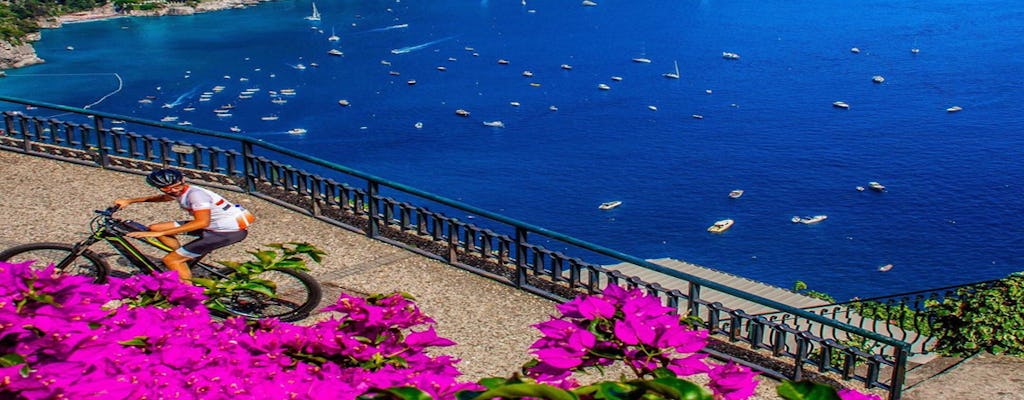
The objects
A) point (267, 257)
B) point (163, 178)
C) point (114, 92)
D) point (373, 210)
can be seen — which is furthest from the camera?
point (114, 92)

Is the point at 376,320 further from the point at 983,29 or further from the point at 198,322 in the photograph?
the point at 983,29

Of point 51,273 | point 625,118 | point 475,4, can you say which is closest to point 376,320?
point 51,273

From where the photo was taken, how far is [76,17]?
140 metres

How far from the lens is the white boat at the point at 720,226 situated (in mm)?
60750

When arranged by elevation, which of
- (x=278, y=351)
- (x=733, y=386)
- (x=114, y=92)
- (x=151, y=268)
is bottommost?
(x=114, y=92)

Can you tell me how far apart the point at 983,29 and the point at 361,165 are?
7526 centimetres

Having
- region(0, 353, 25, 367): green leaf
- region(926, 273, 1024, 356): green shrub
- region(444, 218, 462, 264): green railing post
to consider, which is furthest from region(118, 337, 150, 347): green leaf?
region(926, 273, 1024, 356): green shrub

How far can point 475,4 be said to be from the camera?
14812 cm

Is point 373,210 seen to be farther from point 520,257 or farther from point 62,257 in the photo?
point 62,257

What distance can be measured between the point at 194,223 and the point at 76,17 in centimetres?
14386

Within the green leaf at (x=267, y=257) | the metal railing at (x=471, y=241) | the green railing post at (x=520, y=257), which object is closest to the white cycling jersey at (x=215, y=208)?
the green leaf at (x=267, y=257)

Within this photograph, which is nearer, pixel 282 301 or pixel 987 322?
pixel 282 301

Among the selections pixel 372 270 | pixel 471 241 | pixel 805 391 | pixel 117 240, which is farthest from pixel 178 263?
pixel 805 391

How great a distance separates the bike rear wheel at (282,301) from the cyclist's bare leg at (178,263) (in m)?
0.39
